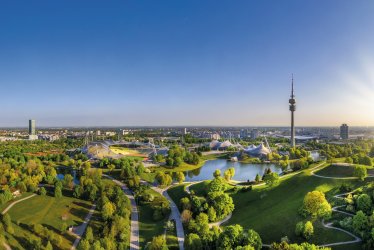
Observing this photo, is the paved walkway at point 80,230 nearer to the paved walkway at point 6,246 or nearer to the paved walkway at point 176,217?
the paved walkway at point 6,246

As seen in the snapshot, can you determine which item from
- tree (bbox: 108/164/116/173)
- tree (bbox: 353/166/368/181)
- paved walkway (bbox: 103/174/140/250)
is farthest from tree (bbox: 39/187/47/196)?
tree (bbox: 353/166/368/181)

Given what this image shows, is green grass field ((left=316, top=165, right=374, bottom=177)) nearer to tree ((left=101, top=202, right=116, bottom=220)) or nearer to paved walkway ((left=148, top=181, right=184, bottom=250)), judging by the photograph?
paved walkway ((left=148, top=181, right=184, bottom=250))

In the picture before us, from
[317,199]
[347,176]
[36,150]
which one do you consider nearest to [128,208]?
[317,199]

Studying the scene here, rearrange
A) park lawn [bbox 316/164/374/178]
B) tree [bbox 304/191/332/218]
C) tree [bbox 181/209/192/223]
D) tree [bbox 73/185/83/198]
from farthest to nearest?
tree [bbox 73/185/83/198], park lawn [bbox 316/164/374/178], tree [bbox 181/209/192/223], tree [bbox 304/191/332/218]

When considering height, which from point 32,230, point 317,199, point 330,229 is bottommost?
point 32,230

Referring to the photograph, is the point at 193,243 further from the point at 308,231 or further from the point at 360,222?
the point at 360,222

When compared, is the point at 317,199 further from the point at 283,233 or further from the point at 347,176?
the point at 347,176

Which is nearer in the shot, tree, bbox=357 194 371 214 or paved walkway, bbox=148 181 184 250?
tree, bbox=357 194 371 214
